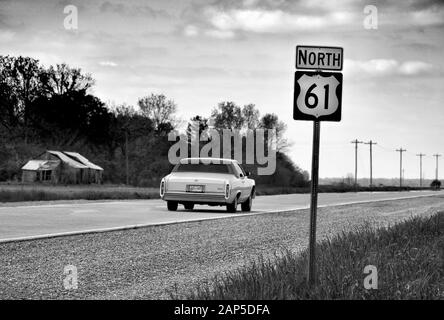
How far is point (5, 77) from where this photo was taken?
256ft

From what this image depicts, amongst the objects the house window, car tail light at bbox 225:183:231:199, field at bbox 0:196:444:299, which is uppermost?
the house window

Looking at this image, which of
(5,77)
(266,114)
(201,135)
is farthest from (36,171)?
(266,114)

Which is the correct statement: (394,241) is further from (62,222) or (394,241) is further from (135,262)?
(62,222)

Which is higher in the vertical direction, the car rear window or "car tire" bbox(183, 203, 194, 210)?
the car rear window

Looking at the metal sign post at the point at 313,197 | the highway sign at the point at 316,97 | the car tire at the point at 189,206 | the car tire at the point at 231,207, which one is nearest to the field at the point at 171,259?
the metal sign post at the point at 313,197

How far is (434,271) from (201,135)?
294ft

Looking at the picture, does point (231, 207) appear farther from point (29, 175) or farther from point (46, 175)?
point (46, 175)

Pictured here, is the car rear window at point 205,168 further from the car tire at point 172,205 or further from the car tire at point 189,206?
the car tire at point 189,206

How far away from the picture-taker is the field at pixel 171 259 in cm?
713

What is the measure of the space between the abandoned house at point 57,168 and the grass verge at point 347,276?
247 ft

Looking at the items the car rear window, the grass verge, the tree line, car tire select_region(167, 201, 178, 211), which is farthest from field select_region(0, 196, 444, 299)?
the tree line

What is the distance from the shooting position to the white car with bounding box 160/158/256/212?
21.3 meters

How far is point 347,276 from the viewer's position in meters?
6.89

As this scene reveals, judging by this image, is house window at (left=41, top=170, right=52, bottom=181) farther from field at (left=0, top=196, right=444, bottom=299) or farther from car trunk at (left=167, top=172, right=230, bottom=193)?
field at (left=0, top=196, right=444, bottom=299)
